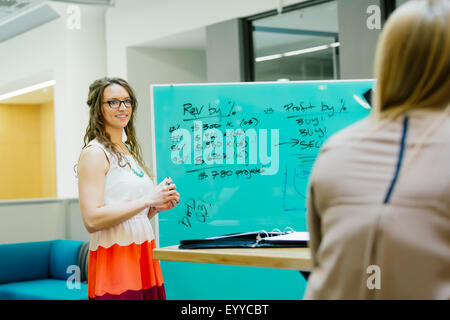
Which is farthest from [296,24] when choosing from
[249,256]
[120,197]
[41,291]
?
[249,256]

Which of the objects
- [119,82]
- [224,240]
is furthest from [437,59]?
[119,82]

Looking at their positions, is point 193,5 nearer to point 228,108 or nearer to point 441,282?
point 228,108

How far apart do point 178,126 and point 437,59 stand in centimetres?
278

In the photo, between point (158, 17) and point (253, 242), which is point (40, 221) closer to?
point (158, 17)

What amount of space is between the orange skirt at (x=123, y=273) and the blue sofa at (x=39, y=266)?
3473mm

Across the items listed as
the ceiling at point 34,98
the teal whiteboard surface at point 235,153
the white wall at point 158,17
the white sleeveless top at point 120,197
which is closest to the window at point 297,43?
the white wall at point 158,17

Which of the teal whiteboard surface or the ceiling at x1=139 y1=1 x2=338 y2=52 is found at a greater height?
the ceiling at x1=139 y1=1 x2=338 y2=52

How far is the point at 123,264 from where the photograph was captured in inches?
101

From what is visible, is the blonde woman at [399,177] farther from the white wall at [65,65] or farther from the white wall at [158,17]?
the white wall at [65,65]

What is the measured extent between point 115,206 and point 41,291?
12.3 feet

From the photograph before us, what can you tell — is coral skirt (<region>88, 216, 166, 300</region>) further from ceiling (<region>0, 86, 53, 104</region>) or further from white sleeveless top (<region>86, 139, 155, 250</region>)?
ceiling (<region>0, 86, 53, 104</region>)

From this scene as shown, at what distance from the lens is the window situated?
19.5ft

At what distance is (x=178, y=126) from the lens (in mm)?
3834

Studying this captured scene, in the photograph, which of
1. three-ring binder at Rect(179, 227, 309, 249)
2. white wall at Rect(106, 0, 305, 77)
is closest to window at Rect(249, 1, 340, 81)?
white wall at Rect(106, 0, 305, 77)
